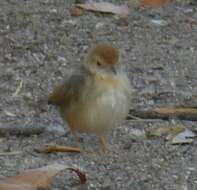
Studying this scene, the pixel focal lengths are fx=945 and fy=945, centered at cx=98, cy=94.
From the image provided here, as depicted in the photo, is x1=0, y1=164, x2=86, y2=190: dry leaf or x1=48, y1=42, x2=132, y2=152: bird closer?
x1=0, y1=164, x2=86, y2=190: dry leaf

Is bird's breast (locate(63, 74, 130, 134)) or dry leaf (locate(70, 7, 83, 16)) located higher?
dry leaf (locate(70, 7, 83, 16))

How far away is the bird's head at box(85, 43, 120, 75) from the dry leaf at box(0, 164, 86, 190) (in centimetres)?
90

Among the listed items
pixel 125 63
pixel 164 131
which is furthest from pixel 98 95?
pixel 125 63

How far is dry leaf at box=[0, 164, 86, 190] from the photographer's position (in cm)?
567

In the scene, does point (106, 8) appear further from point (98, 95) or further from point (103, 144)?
point (98, 95)

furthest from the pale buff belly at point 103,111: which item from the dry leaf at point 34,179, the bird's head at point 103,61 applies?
the dry leaf at point 34,179

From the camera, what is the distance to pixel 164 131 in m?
6.90

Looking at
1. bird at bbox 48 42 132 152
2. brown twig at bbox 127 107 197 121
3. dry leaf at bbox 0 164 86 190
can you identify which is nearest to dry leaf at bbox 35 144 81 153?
bird at bbox 48 42 132 152

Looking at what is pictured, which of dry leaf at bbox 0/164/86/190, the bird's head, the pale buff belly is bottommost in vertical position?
dry leaf at bbox 0/164/86/190

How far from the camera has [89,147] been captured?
6.84 m

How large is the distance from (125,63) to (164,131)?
55.7 inches

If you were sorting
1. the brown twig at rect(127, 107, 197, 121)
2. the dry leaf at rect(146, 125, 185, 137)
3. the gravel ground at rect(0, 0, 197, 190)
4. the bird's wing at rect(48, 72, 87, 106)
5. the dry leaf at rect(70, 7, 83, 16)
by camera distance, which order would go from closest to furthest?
the gravel ground at rect(0, 0, 197, 190) < the bird's wing at rect(48, 72, 87, 106) < the dry leaf at rect(146, 125, 185, 137) < the brown twig at rect(127, 107, 197, 121) < the dry leaf at rect(70, 7, 83, 16)

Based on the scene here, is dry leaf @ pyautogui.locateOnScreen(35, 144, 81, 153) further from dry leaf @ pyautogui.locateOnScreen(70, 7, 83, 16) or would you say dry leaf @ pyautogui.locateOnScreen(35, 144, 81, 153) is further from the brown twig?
dry leaf @ pyautogui.locateOnScreen(70, 7, 83, 16)

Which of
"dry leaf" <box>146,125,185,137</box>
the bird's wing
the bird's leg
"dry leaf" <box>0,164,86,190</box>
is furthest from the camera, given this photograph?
"dry leaf" <box>146,125,185,137</box>
